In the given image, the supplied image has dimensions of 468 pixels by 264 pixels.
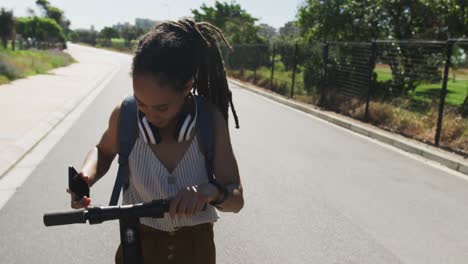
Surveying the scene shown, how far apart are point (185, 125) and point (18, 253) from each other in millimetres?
2971

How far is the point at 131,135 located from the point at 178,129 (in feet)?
0.58

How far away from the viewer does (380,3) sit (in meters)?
17.3

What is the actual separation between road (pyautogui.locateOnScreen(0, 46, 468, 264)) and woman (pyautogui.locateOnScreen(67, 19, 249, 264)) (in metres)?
2.29

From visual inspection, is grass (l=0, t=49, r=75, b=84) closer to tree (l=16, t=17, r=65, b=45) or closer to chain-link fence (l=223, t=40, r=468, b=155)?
chain-link fence (l=223, t=40, r=468, b=155)

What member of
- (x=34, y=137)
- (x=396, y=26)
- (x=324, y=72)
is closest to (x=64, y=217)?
(x=34, y=137)

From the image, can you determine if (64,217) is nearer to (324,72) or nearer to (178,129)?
(178,129)

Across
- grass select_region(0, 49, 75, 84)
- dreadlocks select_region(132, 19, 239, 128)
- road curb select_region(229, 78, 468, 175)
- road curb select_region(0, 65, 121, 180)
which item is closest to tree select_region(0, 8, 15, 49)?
grass select_region(0, 49, 75, 84)

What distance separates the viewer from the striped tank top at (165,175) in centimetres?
187

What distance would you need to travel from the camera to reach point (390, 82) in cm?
1583

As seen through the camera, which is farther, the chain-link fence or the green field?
the green field

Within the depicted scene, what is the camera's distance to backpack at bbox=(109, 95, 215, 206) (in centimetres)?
186

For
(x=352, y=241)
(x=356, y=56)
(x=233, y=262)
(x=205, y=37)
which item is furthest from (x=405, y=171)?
(x=356, y=56)

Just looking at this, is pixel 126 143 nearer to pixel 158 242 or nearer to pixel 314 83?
pixel 158 242

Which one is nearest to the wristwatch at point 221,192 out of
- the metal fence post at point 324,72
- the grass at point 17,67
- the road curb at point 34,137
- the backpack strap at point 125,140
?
the backpack strap at point 125,140
